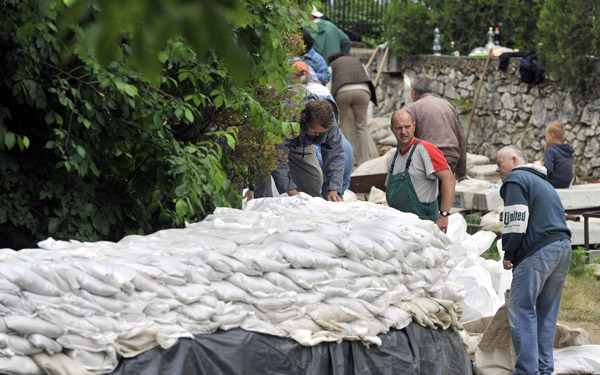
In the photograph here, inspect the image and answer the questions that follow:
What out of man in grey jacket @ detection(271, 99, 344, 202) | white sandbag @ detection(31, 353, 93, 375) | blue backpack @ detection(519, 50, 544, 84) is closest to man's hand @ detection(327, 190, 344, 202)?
man in grey jacket @ detection(271, 99, 344, 202)

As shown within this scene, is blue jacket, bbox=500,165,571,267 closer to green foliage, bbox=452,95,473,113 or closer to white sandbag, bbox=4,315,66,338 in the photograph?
white sandbag, bbox=4,315,66,338

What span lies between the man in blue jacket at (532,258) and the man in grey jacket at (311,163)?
187 centimetres

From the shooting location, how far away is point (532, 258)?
16.7 feet

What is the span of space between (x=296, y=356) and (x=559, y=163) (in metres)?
6.45

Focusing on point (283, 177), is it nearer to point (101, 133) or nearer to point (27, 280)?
point (101, 133)

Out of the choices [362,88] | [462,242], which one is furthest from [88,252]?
[362,88]

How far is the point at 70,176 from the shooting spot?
15.3 feet

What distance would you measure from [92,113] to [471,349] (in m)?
2.67

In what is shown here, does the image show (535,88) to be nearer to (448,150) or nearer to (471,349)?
(448,150)

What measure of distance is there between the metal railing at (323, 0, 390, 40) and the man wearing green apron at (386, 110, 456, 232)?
10.3m

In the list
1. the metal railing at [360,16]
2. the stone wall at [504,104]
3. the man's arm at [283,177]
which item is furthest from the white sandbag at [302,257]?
the metal railing at [360,16]

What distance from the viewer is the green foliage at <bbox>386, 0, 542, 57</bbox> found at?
1398 centimetres

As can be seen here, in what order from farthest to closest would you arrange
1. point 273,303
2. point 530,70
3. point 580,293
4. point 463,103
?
point 463,103 → point 530,70 → point 580,293 → point 273,303

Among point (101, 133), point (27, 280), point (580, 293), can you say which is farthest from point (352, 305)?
point (580, 293)
